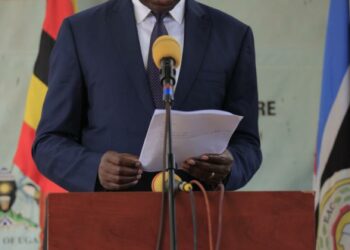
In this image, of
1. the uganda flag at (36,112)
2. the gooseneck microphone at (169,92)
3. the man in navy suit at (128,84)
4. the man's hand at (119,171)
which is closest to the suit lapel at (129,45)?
the man in navy suit at (128,84)

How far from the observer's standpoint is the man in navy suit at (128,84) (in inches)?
75.1

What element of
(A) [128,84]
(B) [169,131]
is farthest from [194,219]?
(A) [128,84]

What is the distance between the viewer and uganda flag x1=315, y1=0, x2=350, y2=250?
3.04m

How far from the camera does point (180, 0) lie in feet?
7.01

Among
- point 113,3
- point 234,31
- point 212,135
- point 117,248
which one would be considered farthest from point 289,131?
point 117,248

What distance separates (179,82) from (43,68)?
1192mm

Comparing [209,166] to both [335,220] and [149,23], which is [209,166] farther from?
[335,220]

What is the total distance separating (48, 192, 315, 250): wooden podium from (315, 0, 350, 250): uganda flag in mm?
1602

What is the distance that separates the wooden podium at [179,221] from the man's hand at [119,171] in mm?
173

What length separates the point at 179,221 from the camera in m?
1.44

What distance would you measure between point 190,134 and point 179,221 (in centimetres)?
20

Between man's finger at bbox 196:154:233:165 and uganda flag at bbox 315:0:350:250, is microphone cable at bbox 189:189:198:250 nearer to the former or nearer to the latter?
man's finger at bbox 196:154:233:165

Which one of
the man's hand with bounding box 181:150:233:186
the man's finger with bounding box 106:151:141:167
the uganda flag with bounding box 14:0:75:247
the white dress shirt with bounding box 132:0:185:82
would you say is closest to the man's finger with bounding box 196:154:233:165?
the man's hand with bounding box 181:150:233:186

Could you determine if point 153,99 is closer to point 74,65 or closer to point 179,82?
point 179,82
